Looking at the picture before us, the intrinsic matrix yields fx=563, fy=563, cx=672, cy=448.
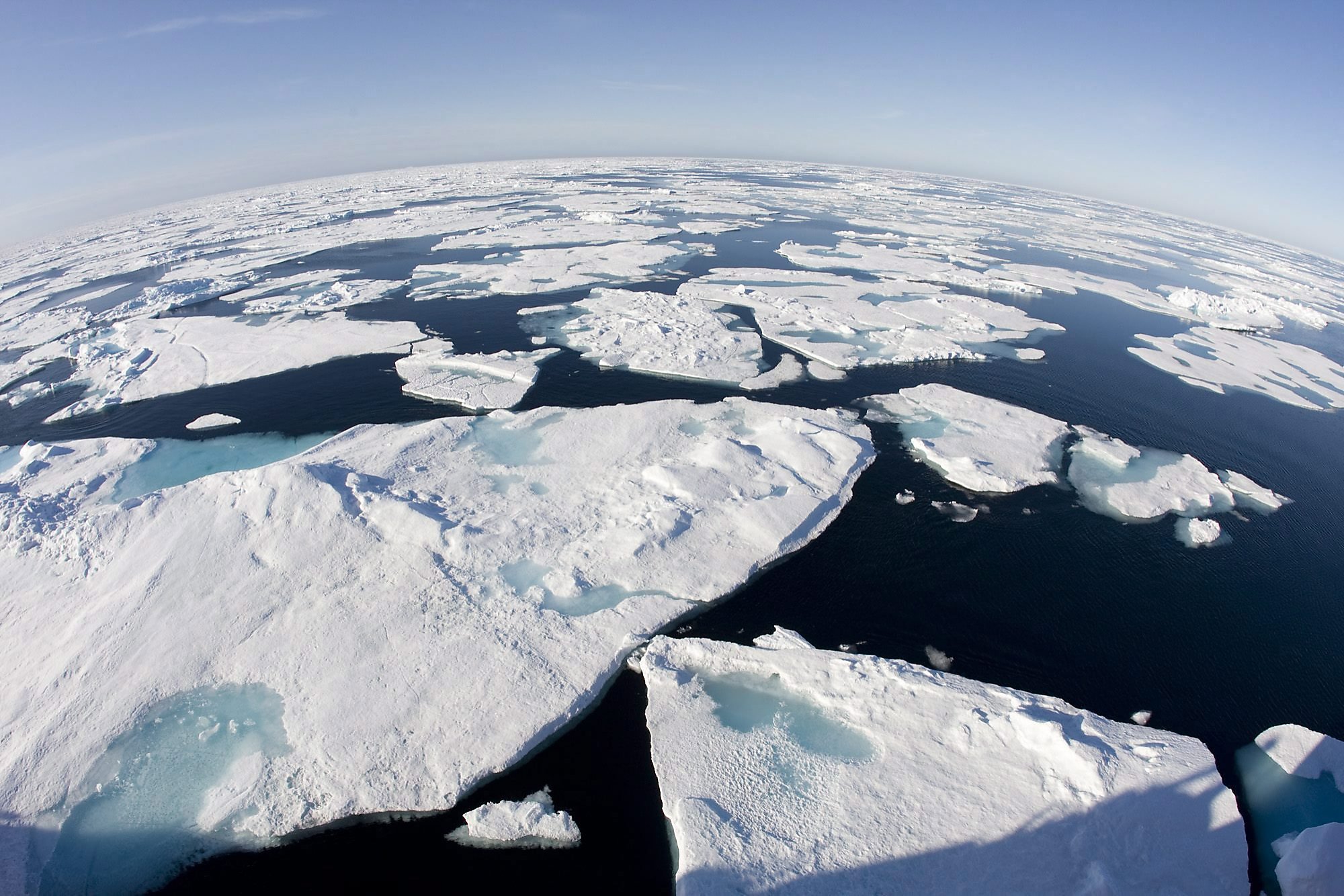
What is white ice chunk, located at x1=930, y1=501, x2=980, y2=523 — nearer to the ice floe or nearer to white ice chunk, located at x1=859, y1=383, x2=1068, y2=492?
white ice chunk, located at x1=859, y1=383, x2=1068, y2=492

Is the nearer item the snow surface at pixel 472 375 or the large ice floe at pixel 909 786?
the large ice floe at pixel 909 786

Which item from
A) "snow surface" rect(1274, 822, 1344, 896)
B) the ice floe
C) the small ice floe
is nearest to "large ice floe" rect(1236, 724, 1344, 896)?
"snow surface" rect(1274, 822, 1344, 896)

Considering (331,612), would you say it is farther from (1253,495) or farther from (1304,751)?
(1253,495)

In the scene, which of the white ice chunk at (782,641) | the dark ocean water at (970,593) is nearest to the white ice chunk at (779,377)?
the dark ocean water at (970,593)

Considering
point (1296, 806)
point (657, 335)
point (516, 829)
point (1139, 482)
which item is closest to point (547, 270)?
point (657, 335)

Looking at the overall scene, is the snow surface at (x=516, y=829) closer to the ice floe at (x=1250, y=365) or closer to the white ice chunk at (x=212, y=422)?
the white ice chunk at (x=212, y=422)

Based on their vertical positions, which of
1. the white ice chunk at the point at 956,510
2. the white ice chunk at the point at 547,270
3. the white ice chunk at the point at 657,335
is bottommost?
the white ice chunk at the point at 956,510
